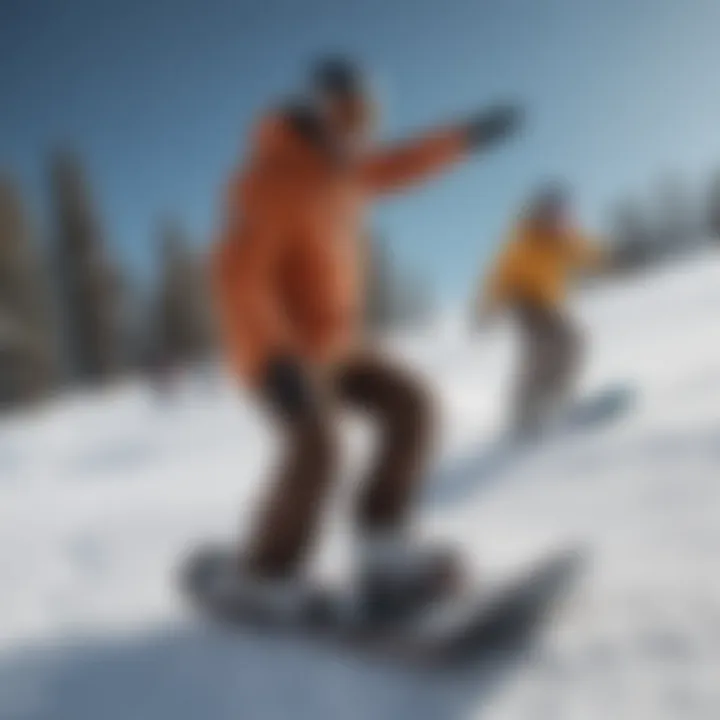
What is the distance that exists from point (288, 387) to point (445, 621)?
56 cm

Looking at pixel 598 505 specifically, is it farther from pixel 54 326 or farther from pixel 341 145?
pixel 54 326

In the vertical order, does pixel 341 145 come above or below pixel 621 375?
below

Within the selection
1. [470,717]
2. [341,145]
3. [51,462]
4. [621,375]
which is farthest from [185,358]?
[470,717]

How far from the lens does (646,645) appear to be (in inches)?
54.0

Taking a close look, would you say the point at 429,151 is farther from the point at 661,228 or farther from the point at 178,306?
the point at 178,306

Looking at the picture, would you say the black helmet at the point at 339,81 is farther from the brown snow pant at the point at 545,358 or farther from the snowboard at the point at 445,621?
the brown snow pant at the point at 545,358

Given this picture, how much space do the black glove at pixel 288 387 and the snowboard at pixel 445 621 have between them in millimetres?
413

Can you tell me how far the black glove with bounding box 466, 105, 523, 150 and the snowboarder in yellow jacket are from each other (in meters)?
1.76

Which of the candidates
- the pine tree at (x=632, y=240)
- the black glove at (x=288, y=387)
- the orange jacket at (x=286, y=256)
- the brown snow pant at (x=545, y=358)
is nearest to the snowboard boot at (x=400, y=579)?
the black glove at (x=288, y=387)

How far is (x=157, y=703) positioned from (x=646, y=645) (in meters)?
0.85

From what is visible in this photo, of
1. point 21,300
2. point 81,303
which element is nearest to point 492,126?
point 21,300

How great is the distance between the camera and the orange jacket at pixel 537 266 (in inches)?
144

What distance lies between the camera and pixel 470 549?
212 cm

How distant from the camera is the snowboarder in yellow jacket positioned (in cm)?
380
